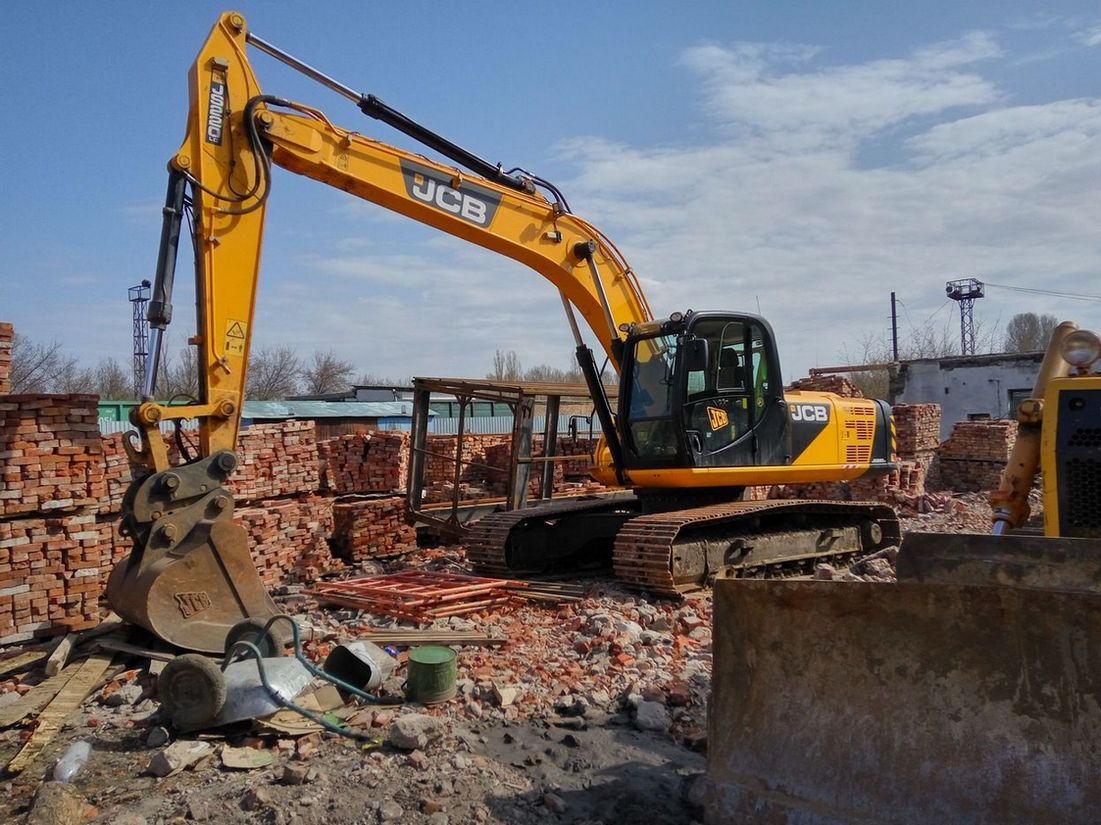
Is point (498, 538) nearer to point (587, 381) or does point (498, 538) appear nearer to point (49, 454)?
point (587, 381)

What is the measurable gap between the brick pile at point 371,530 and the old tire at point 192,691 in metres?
6.24

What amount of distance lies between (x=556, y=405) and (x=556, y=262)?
155 inches

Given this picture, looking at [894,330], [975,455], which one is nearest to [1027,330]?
[894,330]

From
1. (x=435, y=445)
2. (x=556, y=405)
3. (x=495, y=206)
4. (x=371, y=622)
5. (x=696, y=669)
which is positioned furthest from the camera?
(x=435, y=445)

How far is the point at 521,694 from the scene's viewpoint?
5.54 m

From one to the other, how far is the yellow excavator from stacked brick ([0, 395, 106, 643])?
19.0 ft

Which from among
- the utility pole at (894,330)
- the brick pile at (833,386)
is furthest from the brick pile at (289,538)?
the utility pole at (894,330)

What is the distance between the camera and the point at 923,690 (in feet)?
12.0

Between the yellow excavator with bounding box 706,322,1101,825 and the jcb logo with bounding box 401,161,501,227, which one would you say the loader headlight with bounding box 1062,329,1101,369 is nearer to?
the yellow excavator with bounding box 706,322,1101,825

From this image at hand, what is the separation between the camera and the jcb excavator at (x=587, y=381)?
20.1 ft

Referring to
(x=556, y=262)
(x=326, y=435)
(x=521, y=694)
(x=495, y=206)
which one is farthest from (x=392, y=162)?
(x=326, y=435)

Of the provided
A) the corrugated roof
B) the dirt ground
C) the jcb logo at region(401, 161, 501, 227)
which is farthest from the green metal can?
the corrugated roof

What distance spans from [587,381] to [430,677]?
4274 mm

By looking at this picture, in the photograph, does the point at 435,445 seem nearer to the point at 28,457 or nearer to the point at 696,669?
the point at 28,457
